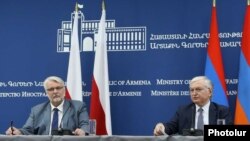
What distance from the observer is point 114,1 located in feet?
18.6

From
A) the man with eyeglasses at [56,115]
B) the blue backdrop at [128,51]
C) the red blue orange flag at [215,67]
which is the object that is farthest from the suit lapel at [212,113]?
the man with eyeglasses at [56,115]

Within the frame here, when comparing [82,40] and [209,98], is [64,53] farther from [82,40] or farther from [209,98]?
[209,98]

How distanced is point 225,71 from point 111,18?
53.9 inches

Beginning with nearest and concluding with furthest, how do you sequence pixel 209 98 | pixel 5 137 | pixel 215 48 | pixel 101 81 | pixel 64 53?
pixel 5 137
pixel 209 98
pixel 215 48
pixel 101 81
pixel 64 53

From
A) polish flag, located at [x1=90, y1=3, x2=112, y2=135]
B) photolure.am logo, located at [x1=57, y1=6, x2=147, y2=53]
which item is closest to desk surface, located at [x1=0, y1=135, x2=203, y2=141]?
polish flag, located at [x1=90, y1=3, x2=112, y2=135]

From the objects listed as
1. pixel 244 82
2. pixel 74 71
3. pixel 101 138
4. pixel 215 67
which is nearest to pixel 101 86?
pixel 74 71

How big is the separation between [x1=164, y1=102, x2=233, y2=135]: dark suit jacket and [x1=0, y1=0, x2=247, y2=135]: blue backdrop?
2.25 feet

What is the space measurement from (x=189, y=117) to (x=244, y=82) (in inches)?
29.0

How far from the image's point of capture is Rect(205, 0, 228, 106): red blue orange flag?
196 inches

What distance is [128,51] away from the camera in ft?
18.1

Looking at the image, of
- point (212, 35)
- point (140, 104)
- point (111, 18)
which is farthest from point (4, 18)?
point (212, 35)

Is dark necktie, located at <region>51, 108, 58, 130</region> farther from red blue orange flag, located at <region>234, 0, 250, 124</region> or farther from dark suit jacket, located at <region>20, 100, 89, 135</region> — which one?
red blue orange flag, located at <region>234, 0, 250, 124</region>

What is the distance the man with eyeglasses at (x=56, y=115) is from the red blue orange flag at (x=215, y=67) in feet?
4.23

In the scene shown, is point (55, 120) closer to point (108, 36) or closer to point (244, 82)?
point (108, 36)
